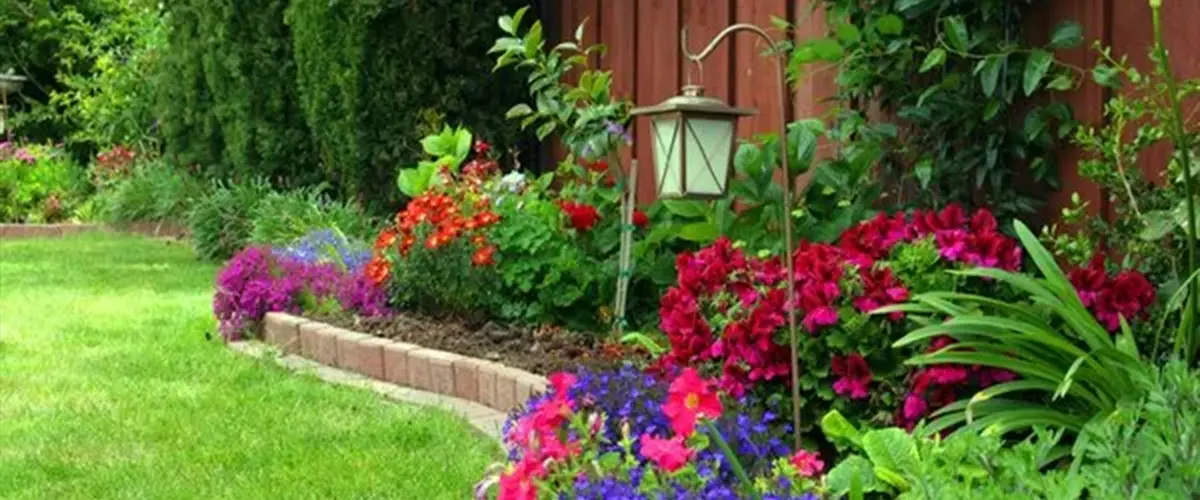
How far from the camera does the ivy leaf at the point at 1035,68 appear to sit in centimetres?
363

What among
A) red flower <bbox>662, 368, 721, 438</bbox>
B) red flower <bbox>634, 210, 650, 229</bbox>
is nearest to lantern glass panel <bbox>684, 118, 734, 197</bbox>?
red flower <bbox>662, 368, 721, 438</bbox>

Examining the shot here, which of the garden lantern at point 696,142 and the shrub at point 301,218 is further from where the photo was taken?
the shrub at point 301,218

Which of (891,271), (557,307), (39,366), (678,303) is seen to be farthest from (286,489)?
(39,366)

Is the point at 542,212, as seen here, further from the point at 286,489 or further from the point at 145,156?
the point at 145,156

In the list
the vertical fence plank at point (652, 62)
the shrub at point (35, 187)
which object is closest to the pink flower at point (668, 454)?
the vertical fence plank at point (652, 62)

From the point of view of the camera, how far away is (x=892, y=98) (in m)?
4.10

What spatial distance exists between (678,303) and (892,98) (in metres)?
1.13

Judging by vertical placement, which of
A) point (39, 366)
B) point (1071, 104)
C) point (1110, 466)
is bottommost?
point (39, 366)

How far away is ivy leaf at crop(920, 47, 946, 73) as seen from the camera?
374cm

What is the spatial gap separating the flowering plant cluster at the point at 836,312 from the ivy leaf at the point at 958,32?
0.64 m

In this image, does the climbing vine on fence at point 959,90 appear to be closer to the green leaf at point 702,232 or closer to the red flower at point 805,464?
the green leaf at point 702,232

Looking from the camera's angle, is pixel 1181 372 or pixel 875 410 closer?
pixel 1181 372

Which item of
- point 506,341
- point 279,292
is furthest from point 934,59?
point 279,292

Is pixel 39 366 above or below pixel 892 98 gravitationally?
below
